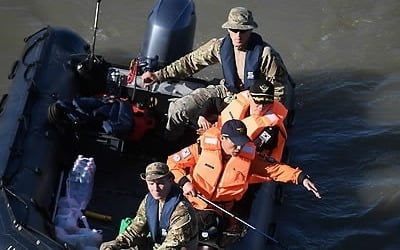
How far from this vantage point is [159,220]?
508 cm

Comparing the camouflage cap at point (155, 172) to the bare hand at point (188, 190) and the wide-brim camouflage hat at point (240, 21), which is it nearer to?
the bare hand at point (188, 190)

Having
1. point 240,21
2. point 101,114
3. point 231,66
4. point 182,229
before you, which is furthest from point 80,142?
point 182,229

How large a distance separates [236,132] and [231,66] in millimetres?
999

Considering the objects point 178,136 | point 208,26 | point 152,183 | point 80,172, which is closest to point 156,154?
point 178,136

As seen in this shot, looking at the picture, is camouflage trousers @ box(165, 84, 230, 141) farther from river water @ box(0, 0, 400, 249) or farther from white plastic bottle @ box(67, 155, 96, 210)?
river water @ box(0, 0, 400, 249)

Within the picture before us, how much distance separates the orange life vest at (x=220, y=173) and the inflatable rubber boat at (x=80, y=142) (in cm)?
29

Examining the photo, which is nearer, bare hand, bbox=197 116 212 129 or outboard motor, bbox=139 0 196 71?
bare hand, bbox=197 116 212 129

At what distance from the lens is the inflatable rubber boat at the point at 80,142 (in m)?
5.68

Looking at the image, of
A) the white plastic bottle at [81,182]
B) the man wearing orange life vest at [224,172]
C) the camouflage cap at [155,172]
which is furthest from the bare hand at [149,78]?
the camouflage cap at [155,172]

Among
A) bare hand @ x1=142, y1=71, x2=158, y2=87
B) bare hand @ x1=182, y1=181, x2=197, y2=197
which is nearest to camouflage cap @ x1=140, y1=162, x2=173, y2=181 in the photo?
bare hand @ x1=182, y1=181, x2=197, y2=197

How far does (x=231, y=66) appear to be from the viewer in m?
6.43

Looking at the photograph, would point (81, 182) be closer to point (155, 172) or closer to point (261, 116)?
point (261, 116)

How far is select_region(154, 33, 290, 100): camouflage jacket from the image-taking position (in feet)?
20.9

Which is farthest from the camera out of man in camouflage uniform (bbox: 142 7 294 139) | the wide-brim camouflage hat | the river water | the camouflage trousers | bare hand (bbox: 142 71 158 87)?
the river water
